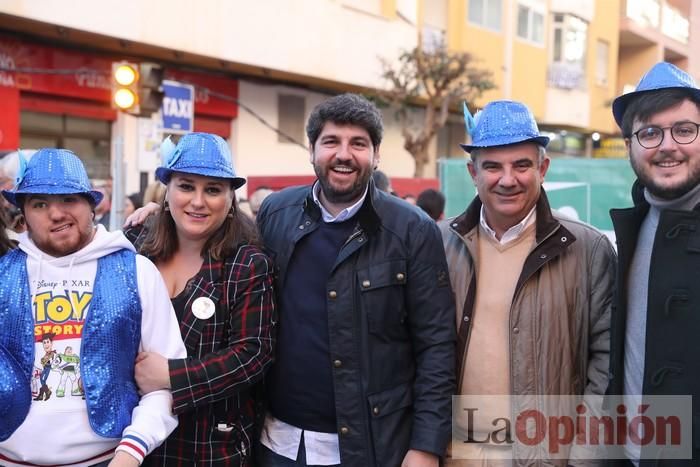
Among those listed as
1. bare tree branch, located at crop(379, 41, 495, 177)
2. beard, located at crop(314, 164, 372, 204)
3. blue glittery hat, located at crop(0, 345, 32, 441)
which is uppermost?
bare tree branch, located at crop(379, 41, 495, 177)

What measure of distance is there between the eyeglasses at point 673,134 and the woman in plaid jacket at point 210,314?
61.5 inches

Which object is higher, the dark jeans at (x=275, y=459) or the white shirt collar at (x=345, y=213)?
the white shirt collar at (x=345, y=213)

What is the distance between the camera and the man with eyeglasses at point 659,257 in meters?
2.62

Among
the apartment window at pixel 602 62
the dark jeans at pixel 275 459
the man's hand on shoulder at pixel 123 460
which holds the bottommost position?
the dark jeans at pixel 275 459

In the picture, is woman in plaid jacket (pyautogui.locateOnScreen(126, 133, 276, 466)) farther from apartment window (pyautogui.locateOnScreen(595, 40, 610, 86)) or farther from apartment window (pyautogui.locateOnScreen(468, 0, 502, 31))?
apartment window (pyautogui.locateOnScreen(595, 40, 610, 86))

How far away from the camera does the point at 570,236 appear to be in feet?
9.93

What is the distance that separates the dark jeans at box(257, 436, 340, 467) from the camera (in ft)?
10.1

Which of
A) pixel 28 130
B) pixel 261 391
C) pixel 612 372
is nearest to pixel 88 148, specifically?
pixel 28 130

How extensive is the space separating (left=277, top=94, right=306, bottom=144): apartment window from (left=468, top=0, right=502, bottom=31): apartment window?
20.4ft

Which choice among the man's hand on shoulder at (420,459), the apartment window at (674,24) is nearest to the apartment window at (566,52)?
the apartment window at (674,24)

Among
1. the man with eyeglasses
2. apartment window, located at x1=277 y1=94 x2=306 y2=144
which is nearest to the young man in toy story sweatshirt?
the man with eyeglasses

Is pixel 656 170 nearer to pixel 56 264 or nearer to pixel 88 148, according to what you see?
pixel 56 264

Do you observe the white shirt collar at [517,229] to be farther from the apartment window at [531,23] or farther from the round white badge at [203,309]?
the apartment window at [531,23]

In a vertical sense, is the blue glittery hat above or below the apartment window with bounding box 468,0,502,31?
below
